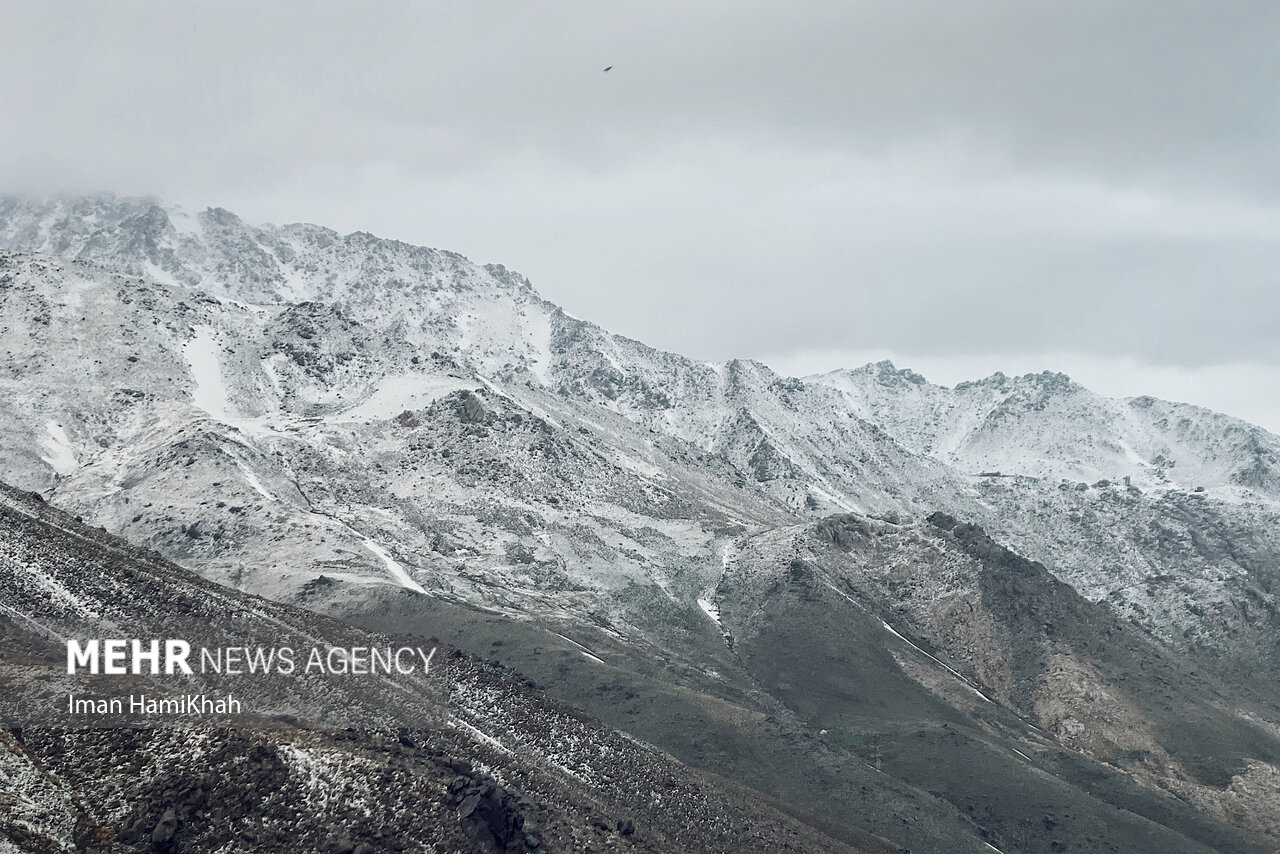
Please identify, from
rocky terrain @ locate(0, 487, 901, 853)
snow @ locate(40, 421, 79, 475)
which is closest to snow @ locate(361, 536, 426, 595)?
rocky terrain @ locate(0, 487, 901, 853)

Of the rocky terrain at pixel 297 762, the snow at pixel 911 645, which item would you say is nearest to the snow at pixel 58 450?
the rocky terrain at pixel 297 762

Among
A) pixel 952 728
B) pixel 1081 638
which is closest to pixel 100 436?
pixel 952 728

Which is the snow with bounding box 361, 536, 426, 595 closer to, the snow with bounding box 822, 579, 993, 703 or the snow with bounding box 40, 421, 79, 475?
the snow with bounding box 40, 421, 79, 475

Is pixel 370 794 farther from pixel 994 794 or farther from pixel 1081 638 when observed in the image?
pixel 1081 638

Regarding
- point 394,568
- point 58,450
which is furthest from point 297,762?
point 58,450

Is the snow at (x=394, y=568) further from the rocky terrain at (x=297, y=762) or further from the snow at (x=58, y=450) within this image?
the snow at (x=58, y=450)

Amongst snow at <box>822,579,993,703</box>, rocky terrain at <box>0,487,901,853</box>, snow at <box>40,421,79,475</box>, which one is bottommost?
snow at <box>822,579,993,703</box>

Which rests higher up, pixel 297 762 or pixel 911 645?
pixel 297 762

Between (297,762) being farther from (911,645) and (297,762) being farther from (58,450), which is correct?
(58,450)

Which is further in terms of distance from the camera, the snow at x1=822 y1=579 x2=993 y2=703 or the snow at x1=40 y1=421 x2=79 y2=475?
the snow at x1=40 y1=421 x2=79 y2=475
